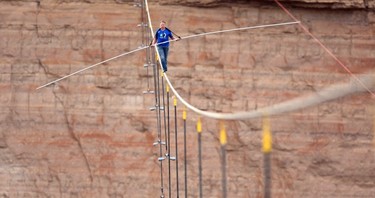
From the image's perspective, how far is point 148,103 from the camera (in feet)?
32.5

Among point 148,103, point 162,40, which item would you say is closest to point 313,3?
point 148,103

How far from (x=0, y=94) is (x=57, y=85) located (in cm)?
46

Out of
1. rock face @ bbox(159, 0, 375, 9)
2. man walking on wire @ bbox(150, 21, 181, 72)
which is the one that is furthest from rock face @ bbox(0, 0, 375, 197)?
man walking on wire @ bbox(150, 21, 181, 72)

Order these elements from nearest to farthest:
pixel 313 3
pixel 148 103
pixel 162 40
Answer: pixel 162 40
pixel 148 103
pixel 313 3

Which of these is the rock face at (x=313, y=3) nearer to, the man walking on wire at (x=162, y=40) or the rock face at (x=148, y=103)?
the rock face at (x=148, y=103)

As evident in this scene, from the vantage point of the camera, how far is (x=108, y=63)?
9.99 m

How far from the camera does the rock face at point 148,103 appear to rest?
9930 millimetres

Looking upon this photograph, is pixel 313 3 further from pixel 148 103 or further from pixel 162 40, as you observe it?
pixel 162 40

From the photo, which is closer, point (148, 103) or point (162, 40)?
point (162, 40)

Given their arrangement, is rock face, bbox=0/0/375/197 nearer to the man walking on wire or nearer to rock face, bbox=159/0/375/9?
rock face, bbox=159/0/375/9

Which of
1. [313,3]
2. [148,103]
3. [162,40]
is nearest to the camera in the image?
[162,40]

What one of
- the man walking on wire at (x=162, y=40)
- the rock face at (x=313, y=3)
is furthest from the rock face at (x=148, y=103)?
the man walking on wire at (x=162, y=40)

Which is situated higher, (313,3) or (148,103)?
(313,3)

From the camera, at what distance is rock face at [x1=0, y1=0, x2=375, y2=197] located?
993 cm
